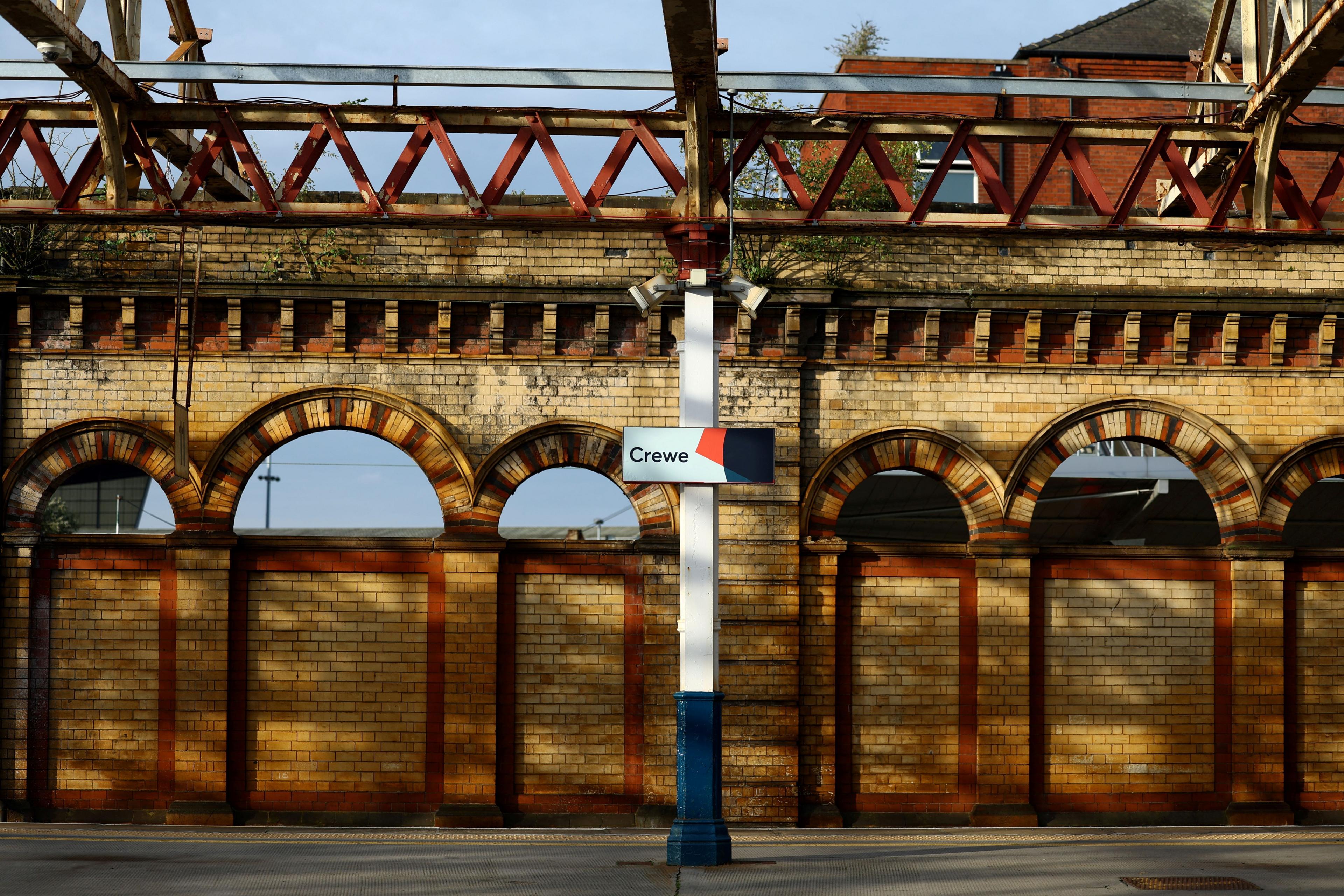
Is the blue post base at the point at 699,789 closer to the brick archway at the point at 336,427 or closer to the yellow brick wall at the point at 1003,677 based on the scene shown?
the brick archway at the point at 336,427

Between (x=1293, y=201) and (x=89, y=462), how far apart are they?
1252 cm

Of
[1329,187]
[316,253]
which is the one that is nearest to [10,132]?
[316,253]

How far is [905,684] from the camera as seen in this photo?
14.7 m

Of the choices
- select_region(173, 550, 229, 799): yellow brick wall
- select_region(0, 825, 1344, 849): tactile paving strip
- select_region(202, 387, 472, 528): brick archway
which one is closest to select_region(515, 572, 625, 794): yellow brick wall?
select_region(0, 825, 1344, 849): tactile paving strip

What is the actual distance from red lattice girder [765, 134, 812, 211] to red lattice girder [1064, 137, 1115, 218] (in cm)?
233

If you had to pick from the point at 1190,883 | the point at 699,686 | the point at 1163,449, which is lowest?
the point at 1190,883

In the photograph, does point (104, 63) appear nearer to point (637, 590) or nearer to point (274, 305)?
point (274, 305)

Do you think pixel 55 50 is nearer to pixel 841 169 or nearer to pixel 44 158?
pixel 44 158

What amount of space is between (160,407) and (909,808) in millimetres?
9287

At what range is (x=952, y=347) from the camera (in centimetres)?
1505

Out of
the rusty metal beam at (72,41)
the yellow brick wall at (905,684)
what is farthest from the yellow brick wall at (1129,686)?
the rusty metal beam at (72,41)

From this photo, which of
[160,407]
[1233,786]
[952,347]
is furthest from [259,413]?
[1233,786]

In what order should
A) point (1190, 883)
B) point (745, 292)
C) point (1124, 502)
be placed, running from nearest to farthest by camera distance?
point (1190, 883), point (745, 292), point (1124, 502)

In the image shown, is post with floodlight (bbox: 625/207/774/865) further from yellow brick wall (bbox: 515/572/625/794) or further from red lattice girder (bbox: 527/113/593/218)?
yellow brick wall (bbox: 515/572/625/794)
